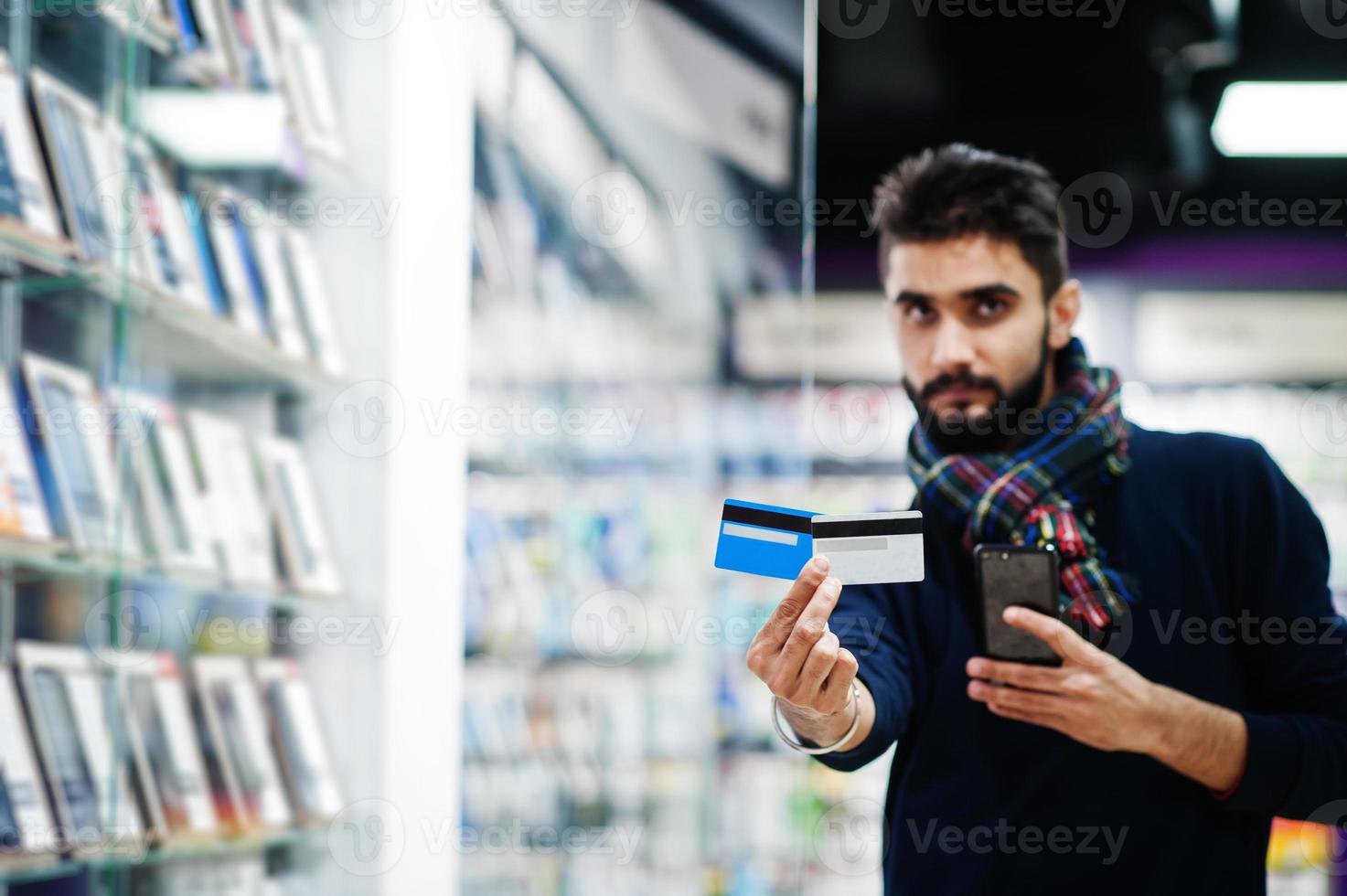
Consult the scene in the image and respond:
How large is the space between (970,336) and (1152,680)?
450 mm

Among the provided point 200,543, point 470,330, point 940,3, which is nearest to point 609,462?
point 470,330

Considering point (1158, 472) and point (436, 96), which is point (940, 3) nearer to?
point (436, 96)

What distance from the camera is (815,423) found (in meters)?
5.35

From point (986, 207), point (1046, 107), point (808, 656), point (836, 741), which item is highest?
point (1046, 107)

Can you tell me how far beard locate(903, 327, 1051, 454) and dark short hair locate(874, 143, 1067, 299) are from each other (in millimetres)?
135

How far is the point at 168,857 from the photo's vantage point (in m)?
2.16

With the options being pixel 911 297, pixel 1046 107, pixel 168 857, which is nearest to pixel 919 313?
pixel 911 297

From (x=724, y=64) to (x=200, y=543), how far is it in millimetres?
1677

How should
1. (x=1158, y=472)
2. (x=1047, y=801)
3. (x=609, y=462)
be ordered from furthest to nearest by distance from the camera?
(x=609, y=462), (x=1158, y=472), (x=1047, y=801)

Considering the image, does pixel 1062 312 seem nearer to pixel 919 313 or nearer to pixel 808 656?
pixel 919 313

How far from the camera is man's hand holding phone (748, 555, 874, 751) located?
1.22 meters

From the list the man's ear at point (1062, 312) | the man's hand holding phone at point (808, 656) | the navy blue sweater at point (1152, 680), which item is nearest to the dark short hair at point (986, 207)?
the man's ear at point (1062, 312)

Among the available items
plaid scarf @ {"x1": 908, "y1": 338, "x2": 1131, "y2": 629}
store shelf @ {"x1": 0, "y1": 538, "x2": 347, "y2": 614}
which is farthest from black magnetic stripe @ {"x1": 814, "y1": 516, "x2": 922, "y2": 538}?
store shelf @ {"x1": 0, "y1": 538, "x2": 347, "y2": 614}

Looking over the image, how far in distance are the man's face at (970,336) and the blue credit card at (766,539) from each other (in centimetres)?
38
